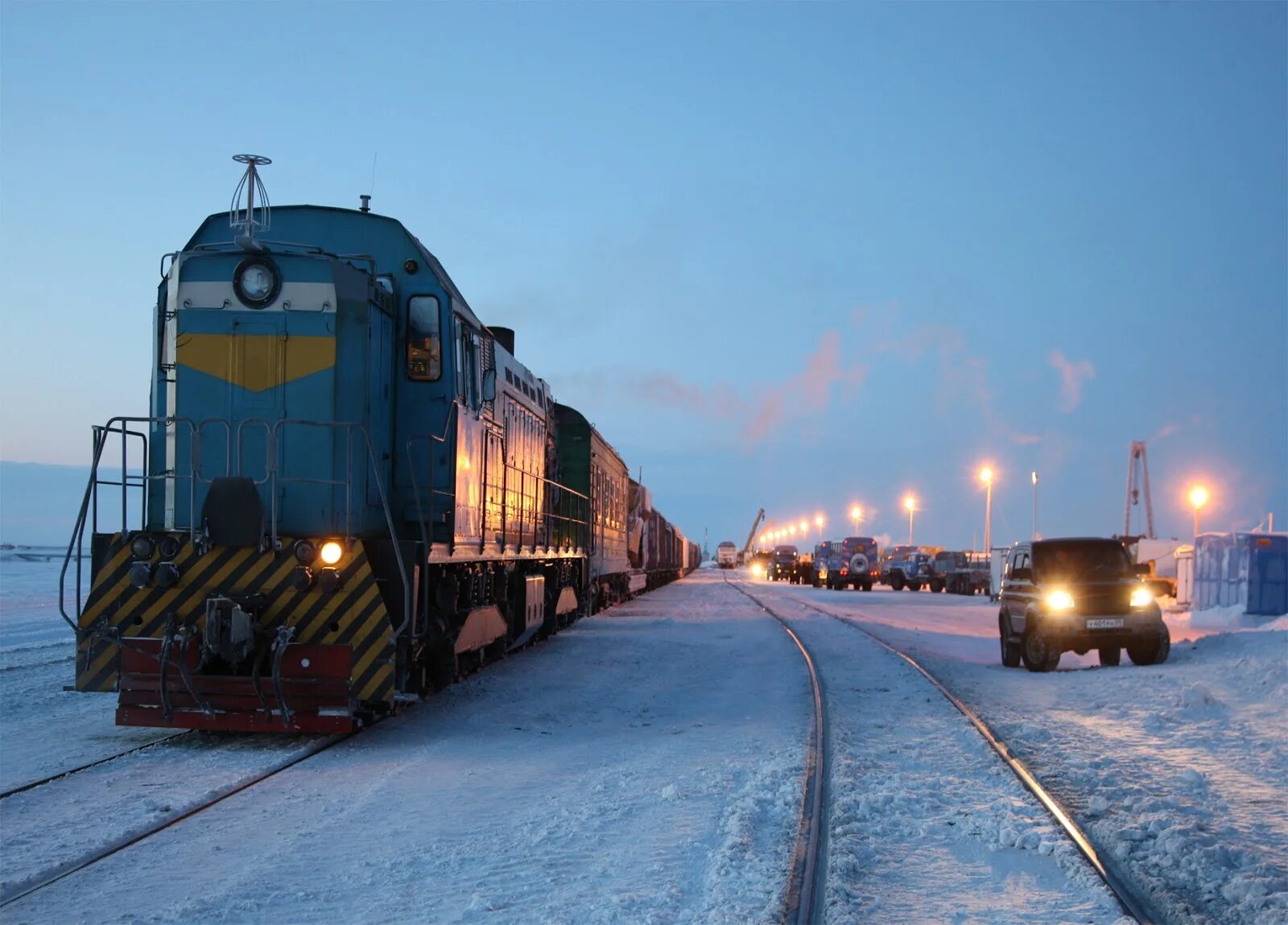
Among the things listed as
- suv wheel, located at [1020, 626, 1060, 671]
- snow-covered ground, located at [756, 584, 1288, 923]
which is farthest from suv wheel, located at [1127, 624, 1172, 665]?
suv wheel, located at [1020, 626, 1060, 671]

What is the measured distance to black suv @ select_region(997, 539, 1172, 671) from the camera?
44.3 ft

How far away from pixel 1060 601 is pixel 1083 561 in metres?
0.84

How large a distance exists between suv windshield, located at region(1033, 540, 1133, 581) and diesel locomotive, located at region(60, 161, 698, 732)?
7558 mm

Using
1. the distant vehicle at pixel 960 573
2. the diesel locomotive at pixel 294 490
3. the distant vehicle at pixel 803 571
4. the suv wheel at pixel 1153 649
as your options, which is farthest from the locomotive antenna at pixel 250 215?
the distant vehicle at pixel 803 571

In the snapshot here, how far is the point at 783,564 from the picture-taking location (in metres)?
71.9

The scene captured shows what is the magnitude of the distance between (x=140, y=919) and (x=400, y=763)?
3.11m

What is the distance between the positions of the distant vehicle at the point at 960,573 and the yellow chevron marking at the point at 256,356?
38.2m

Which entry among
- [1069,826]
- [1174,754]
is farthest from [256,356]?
[1174,754]

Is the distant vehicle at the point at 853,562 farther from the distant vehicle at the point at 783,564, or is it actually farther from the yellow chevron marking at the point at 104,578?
the yellow chevron marking at the point at 104,578

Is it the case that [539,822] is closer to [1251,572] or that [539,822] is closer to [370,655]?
[370,655]

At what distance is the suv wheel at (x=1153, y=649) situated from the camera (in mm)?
13781

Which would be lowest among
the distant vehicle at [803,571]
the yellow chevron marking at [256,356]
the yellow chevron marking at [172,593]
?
the distant vehicle at [803,571]

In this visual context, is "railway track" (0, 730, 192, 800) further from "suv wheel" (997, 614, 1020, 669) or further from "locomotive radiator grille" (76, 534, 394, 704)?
"suv wheel" (997, 614, 1020, 669)

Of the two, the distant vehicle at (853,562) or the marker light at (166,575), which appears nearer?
the marker light at (166,575)
